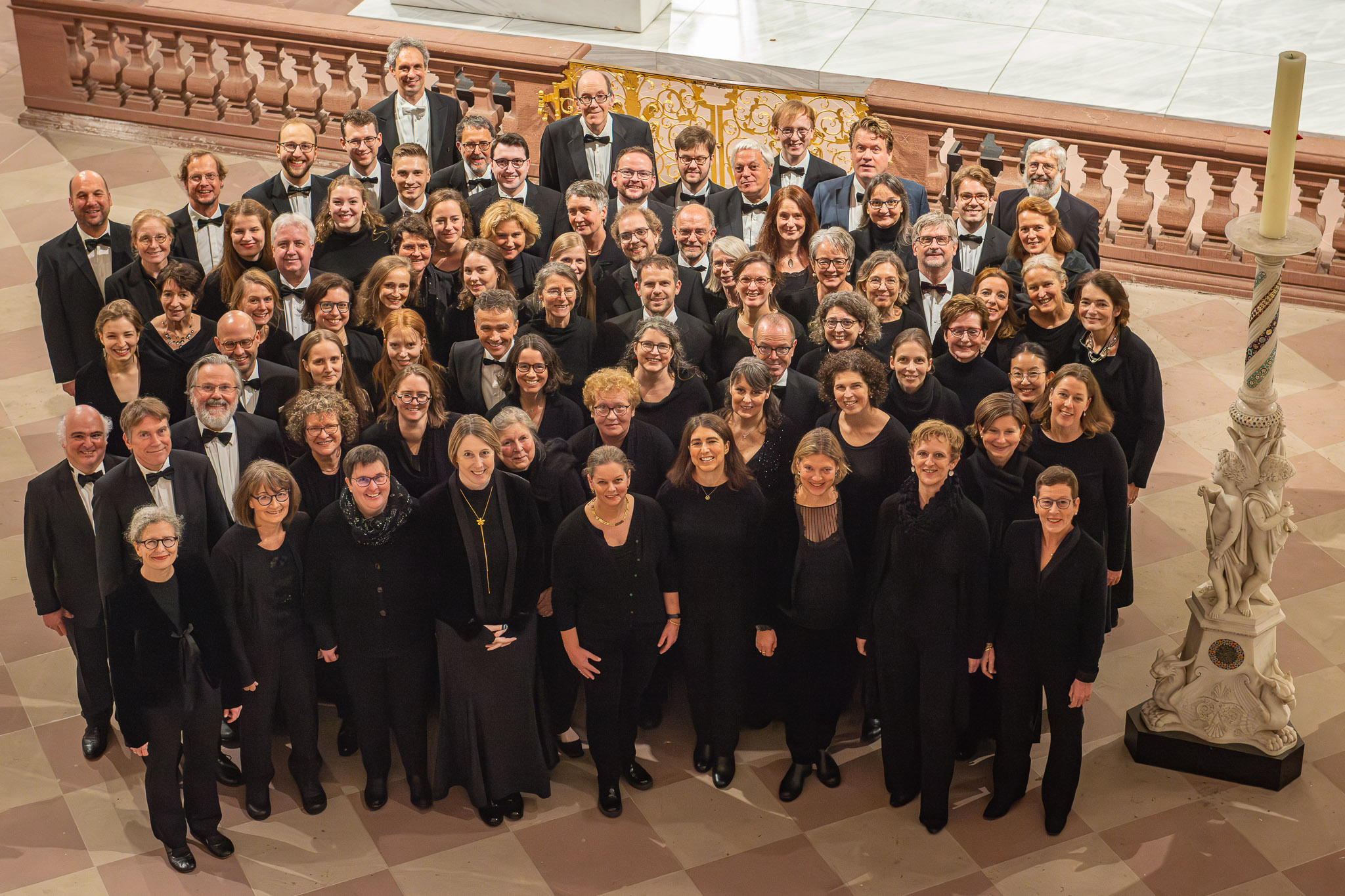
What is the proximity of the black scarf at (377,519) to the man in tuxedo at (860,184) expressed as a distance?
285 centimetres

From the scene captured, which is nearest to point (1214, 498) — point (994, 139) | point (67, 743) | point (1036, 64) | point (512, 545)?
point (512, 545)

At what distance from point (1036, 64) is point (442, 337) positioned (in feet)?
21.5

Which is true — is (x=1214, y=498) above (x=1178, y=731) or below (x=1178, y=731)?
above

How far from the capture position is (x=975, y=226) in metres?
8.09

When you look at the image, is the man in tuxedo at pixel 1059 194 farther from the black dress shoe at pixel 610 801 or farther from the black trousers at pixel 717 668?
the black dress shoe at pixel 610 801

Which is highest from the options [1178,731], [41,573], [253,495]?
[253,495]

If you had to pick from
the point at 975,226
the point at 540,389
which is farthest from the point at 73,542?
the point at 975,226

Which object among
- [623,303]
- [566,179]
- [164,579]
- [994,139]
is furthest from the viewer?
[994,139]

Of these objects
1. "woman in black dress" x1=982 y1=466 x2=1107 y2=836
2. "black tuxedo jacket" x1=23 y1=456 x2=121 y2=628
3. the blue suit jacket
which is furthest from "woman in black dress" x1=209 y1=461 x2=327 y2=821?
the blue suit jacket

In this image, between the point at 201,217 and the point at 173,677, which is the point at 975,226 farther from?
the point at 173,677

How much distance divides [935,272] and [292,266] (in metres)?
2.83

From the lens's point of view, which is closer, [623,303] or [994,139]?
[623,303]

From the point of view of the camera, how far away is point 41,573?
691 centimetres

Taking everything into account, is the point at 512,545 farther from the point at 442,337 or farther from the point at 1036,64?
the point at 1036,64
